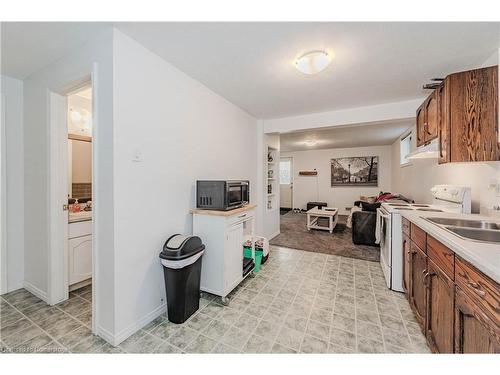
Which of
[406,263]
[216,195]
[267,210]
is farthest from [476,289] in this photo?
[267,210]

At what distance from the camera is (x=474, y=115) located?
59.0 inches

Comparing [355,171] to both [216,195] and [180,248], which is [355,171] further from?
[180,248]

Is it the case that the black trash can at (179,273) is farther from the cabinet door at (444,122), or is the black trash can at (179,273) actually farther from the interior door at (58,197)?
the cabinet door at (444,122)

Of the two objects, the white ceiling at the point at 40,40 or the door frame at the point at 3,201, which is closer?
the white ceiling at the point at 40,40

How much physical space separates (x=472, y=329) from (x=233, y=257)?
5.41 ft

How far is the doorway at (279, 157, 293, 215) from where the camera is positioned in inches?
308

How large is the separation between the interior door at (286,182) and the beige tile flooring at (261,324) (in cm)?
555

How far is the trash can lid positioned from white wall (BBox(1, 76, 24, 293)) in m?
1.82

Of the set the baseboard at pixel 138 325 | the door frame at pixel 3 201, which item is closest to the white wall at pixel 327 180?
the baseboard at pixel 138 325

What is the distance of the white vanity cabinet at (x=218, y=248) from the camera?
194 centimetres

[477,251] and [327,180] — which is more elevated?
[327,180]

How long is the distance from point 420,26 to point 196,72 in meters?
1.80

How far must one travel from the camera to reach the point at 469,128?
1.52 metres
